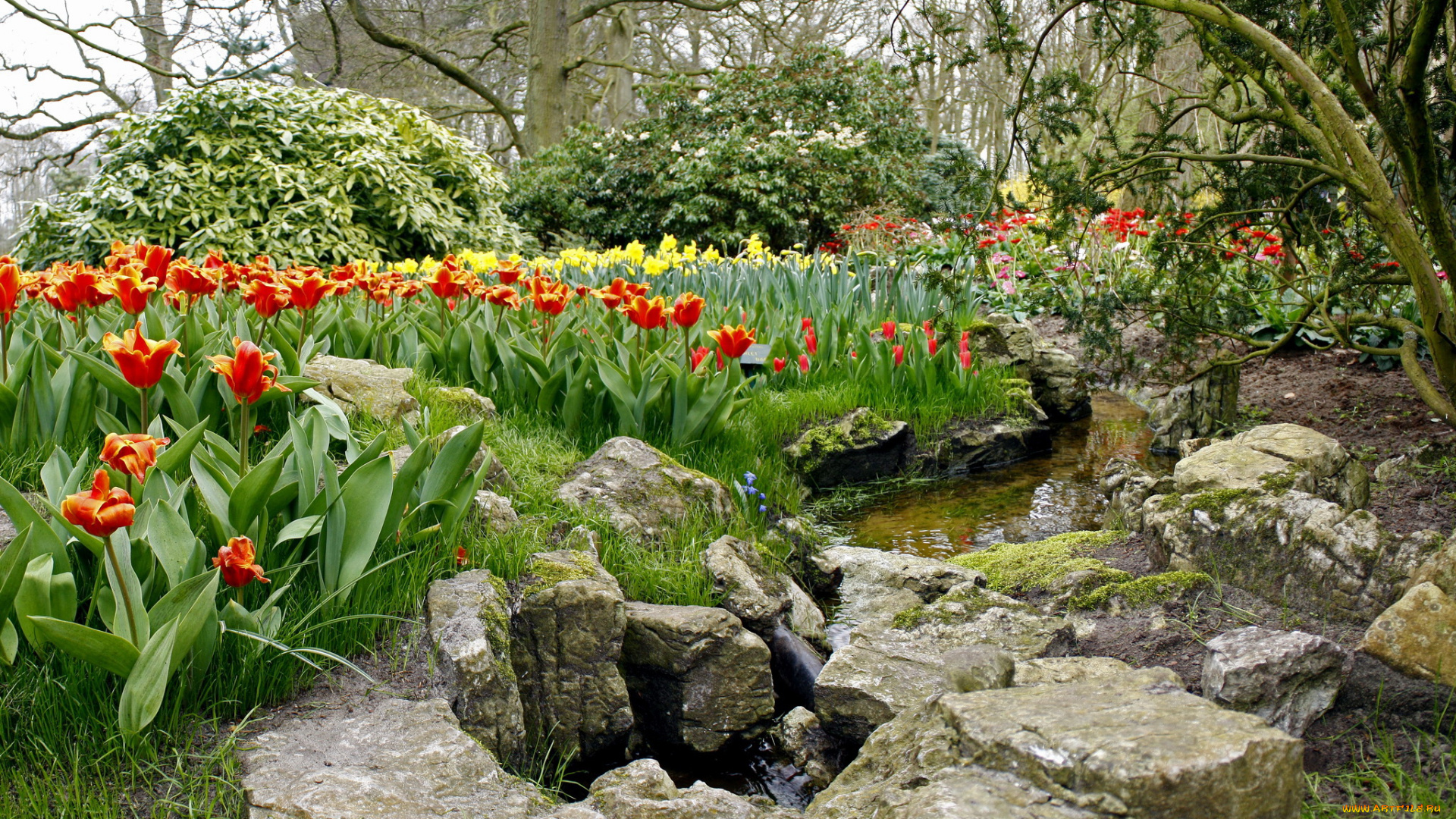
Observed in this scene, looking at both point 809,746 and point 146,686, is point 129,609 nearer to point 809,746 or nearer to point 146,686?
point 146,686

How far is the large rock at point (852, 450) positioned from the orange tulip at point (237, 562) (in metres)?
2.92

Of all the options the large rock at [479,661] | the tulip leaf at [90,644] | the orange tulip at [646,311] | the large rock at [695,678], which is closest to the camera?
the tulip leaf at [90,644]

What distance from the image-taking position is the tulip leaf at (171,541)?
1.75m

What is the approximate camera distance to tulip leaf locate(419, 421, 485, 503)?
7.18 ft

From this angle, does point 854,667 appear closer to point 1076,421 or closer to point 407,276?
point 1076,421

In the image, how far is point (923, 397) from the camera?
4961 millimetres

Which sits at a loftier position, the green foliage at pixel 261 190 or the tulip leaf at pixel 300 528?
the green foliage at pixel 261 190

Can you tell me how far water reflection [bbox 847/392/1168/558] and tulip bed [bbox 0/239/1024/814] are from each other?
1.38 ft

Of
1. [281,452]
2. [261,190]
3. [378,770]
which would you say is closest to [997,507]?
[281,452]

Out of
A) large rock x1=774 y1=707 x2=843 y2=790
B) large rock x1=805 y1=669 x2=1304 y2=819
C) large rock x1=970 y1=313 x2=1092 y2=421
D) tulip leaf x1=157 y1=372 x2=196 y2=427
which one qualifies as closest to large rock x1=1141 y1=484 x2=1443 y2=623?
large rock x1=805 y1=669 x2=1304 y2=819

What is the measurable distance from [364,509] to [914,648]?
138cm

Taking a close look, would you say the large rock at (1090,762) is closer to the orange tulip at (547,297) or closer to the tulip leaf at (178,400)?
the tulip leaf at (178,400)

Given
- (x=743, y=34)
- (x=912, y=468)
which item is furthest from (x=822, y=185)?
(x=743, y=34)

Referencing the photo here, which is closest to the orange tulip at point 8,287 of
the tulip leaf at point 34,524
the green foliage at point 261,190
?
the tulip leaf at point 34,524
